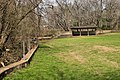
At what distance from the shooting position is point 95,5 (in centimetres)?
6034

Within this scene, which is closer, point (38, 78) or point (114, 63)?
point (38, 78)

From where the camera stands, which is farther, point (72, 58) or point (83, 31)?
point (83, 31)

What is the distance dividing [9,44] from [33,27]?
24.4 feet

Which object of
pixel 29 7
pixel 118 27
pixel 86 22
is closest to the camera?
pixel 29 7

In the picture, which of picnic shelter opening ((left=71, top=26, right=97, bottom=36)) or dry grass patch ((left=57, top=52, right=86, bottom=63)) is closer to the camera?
dry grass patch ((left=57, top=52, right=86, bottom=63))

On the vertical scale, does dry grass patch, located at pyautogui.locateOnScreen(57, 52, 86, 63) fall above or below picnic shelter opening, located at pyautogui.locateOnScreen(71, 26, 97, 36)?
above

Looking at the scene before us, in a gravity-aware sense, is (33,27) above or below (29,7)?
below

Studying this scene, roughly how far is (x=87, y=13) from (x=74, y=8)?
3.70m

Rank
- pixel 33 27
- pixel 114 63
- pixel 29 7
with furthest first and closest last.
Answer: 1. pixel 33 27
2. pixel 29 7
3. pixel 114 63

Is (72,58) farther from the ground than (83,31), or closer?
farther from the ground

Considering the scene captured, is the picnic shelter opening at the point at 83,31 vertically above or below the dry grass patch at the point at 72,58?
below

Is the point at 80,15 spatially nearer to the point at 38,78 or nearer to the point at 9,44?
the point at 9,44

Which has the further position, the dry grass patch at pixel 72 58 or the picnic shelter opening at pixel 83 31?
the picnic shelter opening at pixel 83 31

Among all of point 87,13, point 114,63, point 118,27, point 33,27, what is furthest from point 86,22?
point 114,63
